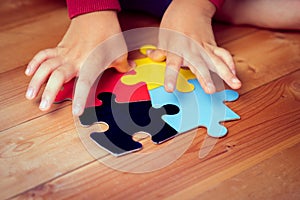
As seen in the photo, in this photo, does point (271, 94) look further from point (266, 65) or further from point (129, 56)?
point (129, 56)

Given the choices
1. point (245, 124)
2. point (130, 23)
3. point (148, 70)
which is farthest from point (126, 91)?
point (130, 23)

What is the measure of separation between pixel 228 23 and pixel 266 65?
22cm

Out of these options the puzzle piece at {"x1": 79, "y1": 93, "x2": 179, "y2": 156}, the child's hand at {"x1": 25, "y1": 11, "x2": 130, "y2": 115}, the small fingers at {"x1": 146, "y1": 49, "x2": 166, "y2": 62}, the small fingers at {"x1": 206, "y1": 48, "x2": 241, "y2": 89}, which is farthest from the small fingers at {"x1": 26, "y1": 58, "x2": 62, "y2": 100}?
the small fingers at {"x1": 206, "y1": 48, "x2": 241, "y2": 89}

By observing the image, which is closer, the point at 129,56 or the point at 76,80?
the point at 76,80

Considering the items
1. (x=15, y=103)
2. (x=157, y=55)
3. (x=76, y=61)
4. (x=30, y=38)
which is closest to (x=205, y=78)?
(x=157, y=55)

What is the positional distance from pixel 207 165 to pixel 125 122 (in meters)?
0.17

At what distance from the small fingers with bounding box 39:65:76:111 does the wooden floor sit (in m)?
0.04

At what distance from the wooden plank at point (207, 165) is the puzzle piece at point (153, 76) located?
4.3 inches

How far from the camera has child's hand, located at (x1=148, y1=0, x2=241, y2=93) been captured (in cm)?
84

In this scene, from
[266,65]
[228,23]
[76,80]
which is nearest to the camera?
[76,80]

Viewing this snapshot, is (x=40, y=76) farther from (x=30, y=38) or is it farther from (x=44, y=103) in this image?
(x=30, y=38)

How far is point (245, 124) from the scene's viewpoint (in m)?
0.81

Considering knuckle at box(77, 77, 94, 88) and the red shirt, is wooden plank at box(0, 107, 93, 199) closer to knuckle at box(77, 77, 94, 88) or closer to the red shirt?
knuckle at box(77, 77, 94, 88)

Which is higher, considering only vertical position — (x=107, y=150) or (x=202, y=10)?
(x=202, y=10)
